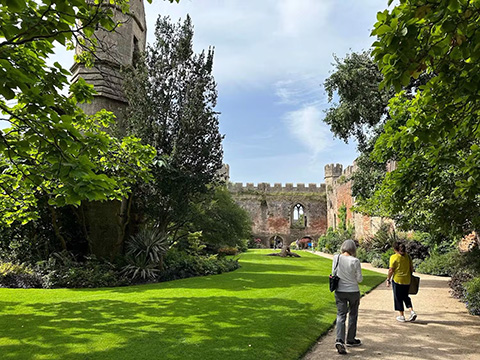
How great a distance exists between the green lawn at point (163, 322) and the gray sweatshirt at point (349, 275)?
3.04 ft

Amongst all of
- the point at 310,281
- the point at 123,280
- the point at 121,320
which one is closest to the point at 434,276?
the point at 310,281

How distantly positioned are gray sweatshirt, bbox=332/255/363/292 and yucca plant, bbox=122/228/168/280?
7287 mm

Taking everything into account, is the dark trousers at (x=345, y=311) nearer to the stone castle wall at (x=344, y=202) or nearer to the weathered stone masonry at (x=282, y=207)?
the stone castle wall at (x=344, y=202)

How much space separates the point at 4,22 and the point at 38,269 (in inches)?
327

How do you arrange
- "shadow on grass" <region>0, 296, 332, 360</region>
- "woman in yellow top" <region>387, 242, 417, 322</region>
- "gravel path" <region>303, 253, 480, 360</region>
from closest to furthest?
"shadow on grass" <region>0, 296, 332, 360</region>
"gravel path" <region>303, 253, 480, 360</region>
"woman in yellow top" <region>387, 242, 417, 322</region>

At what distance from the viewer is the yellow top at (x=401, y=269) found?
6.11 meters

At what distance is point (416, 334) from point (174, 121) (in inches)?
370

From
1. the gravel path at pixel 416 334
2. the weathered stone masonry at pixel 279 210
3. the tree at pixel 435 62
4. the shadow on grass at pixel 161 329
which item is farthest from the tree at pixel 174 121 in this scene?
the weathered stone masonry at pixel 279 210

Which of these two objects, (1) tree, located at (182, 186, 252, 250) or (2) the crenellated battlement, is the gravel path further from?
(2) the crenellated battlement

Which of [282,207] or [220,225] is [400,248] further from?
[282,207]

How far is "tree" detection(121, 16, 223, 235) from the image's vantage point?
1141 cm

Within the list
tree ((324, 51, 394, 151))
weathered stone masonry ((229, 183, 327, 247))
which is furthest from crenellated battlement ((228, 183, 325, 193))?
tree ((324, 51, 394, 151))

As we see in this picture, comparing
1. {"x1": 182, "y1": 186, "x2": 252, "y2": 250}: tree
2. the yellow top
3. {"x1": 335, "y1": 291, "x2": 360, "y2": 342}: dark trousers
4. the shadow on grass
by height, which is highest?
{"x1": 182, "y1": 186, "x2": 252, "y2": 250}: tree

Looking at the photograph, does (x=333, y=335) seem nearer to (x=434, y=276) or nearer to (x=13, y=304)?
(x=13, y=304)
